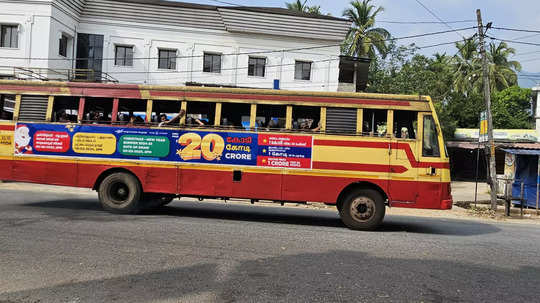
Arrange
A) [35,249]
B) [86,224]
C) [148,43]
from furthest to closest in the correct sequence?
[148,43] < [86,224] < [35,249]

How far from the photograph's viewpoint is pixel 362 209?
31.6 ft

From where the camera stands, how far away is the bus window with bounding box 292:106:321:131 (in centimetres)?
984

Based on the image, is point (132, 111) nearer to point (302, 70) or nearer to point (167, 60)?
point (167, 60)

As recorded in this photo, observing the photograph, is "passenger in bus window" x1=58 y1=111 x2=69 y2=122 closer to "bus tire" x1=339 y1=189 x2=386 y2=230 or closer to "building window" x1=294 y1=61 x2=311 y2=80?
"bus tire" x1=339 y1=189 x2=386 y2=230

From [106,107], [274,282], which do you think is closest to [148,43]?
[106,107]

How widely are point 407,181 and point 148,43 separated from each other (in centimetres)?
2216

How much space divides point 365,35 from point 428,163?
33.8 m

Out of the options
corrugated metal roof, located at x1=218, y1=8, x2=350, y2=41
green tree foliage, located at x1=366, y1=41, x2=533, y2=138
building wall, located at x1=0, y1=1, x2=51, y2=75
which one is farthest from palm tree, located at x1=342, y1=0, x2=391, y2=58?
building wall, located at x1=0, y1=1, x2=51, y2=75

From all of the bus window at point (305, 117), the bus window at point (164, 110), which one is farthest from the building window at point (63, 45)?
the bus window at point (305, 117)

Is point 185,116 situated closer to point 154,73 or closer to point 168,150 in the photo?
point 168,150

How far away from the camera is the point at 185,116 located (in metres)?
10.2

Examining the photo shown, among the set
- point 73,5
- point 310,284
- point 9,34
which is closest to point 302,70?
point 73,5

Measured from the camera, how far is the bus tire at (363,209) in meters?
9.54

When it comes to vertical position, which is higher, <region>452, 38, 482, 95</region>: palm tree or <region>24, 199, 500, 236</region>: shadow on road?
<region>452, 38, 482, 95</region>: palm tree
